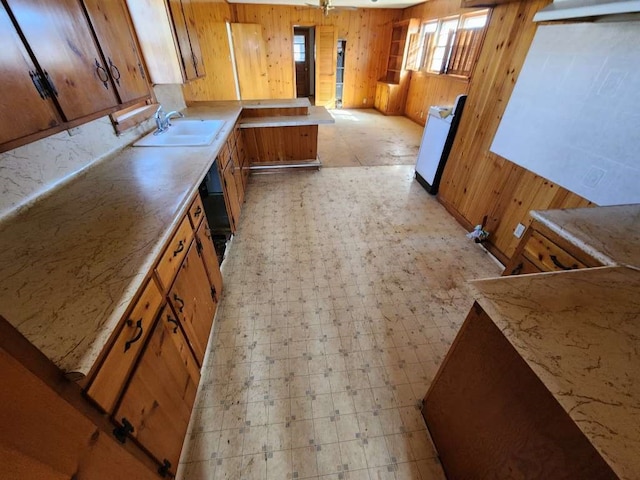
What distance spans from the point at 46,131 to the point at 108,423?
3.50 ft

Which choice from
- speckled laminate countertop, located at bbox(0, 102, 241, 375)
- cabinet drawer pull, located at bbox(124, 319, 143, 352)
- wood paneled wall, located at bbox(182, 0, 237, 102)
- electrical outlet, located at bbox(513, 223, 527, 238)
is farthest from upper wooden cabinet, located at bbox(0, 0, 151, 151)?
wood paneled wall, located at bbox(182, 0, 237, 102)

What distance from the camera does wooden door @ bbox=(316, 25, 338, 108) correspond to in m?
6.27

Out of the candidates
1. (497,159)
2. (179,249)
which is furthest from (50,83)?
(497,159)

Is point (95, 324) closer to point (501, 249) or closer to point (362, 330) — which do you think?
point (362, 330)

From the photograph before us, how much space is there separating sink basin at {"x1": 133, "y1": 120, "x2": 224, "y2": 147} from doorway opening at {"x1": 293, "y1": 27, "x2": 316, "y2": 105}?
618cm

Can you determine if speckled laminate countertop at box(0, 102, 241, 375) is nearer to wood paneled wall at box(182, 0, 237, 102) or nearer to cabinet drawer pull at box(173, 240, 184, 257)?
cabinet drawer pull at box(173, 240, 184, 257)

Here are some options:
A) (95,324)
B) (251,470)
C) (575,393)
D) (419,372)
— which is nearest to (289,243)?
(419,372)

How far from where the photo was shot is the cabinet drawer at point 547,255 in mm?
1130

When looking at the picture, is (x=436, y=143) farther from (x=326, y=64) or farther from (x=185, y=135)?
(x=326, y=64)

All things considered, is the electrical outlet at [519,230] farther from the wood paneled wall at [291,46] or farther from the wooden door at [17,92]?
the wood paneled wall at [291,46]

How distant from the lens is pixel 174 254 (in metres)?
1.16

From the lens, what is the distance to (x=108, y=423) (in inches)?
28.5

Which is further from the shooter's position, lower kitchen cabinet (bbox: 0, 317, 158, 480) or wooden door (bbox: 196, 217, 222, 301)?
wooden door (bbox: 196, 217, 222, 301)

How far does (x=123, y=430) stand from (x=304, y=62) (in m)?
9.56
